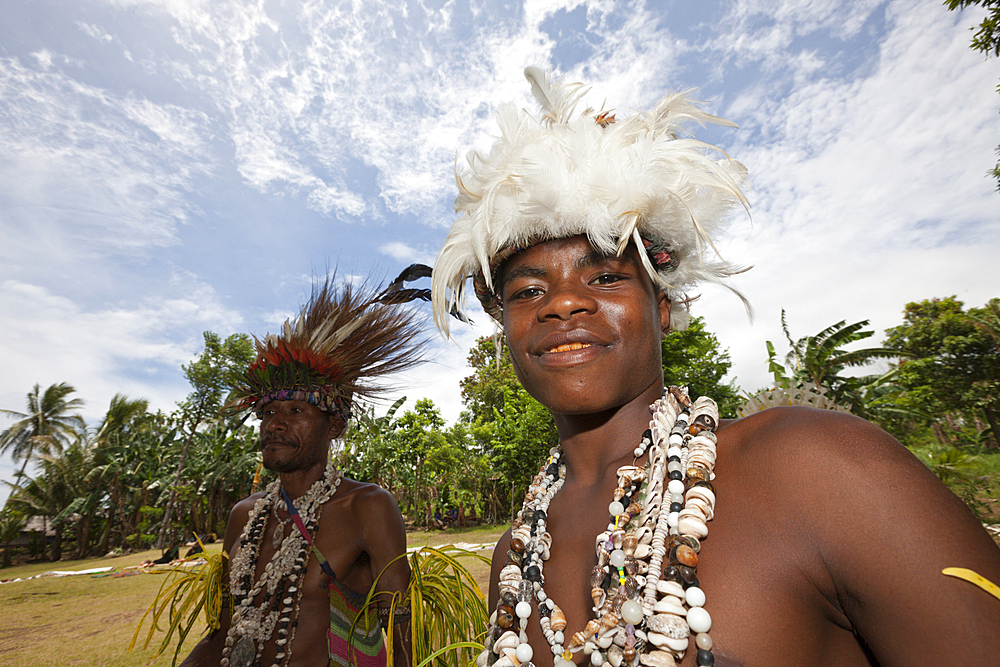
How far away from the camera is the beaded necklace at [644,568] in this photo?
1.05 metres

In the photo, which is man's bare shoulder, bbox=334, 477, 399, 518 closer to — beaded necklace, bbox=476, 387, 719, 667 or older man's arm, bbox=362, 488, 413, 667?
older man's arm, bbox=362, 488, 413, 667

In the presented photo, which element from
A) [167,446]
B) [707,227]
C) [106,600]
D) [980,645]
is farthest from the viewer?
→ [167,446]

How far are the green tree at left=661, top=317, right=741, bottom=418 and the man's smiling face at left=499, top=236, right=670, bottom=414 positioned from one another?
715 inches

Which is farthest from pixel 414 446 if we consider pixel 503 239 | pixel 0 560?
pixel 0 560

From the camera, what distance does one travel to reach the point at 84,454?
1017 inches

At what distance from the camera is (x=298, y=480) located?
358 cm

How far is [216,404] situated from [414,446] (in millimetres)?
10417

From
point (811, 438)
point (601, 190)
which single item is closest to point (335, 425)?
point (601, 190)

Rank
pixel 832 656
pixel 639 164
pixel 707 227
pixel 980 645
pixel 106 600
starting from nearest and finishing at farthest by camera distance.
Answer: pixel 980 645 < pixel 832 656 < pixel 639 164 < pixel 707 227 < pixel 106 600

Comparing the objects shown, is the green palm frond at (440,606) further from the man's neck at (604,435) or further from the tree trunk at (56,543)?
the tree trunk at (56,543)

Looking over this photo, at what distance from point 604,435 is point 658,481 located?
317 mm

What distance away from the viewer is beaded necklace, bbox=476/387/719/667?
1049 mm

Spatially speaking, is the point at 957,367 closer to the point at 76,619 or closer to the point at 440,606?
the point at 440,606

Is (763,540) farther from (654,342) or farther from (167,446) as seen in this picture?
(167,446)
